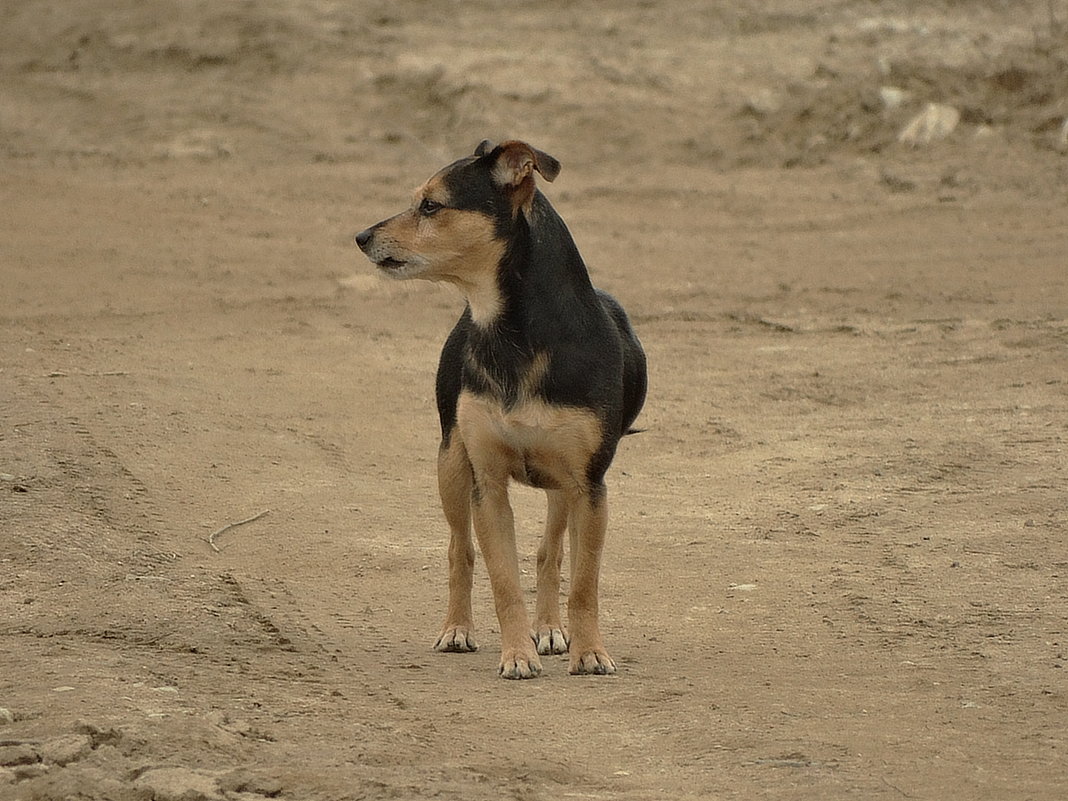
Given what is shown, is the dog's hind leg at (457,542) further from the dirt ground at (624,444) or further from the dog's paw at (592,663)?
the dog's paw at (592,663)

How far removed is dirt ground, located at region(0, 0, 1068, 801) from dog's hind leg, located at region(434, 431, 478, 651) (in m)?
0.18

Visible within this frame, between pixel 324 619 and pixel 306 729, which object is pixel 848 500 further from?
pixel 306 729

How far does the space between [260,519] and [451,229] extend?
273 cm

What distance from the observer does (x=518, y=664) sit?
653 cm

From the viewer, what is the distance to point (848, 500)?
930 cm

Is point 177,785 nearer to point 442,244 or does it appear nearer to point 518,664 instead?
point 518,664

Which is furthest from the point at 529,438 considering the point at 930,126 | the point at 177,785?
the point at 930,126

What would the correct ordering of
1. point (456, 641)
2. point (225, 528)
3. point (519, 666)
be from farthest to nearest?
point (225, 528)
point (456, 641)
point (519, 666)

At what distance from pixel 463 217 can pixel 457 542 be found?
1352mm

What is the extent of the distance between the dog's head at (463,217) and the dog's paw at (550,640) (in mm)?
1543

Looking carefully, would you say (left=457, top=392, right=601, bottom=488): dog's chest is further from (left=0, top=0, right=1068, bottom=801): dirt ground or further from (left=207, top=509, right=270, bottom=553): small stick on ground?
(left=207, top=509, right=270, bottom=553): small stick on ground

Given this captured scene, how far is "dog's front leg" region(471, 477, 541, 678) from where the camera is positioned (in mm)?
6652

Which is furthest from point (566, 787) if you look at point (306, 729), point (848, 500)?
point (848, 500)

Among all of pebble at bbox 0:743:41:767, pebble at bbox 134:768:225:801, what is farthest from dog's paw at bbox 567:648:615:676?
pebble at bbox 0:743:41:767
